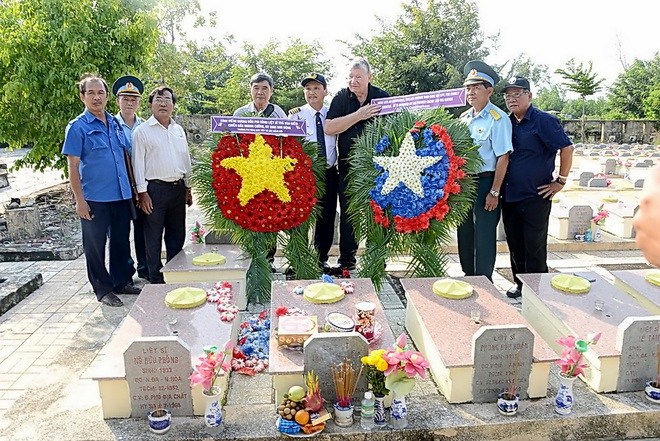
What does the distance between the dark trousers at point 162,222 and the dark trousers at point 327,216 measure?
1502 millimetres

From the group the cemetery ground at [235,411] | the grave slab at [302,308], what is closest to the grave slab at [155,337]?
the cemetery ground at [235,411]

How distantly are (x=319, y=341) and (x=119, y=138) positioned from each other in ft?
10.7

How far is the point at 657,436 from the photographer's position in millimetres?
3137

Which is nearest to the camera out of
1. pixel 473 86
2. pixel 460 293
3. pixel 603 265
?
pixel 460 293

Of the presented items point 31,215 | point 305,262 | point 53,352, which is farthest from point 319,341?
point 31,215

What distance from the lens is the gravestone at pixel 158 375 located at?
3.06 metres

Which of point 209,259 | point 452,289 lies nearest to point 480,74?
point 452,289

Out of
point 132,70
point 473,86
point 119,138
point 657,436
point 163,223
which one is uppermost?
point 132,70

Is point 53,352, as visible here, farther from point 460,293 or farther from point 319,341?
point 460,293

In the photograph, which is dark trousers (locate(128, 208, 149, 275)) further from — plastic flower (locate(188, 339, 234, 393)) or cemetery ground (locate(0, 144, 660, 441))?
plastic flower (locate(188, 339, 234, 393))

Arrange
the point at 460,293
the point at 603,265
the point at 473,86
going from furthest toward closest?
the point at 603,265 < the point at 473,86 < the point at 460,293

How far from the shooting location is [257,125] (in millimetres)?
4691

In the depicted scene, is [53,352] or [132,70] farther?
[132,70]

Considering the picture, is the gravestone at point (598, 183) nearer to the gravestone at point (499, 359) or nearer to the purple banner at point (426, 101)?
the purple banner at point (426, 101)
